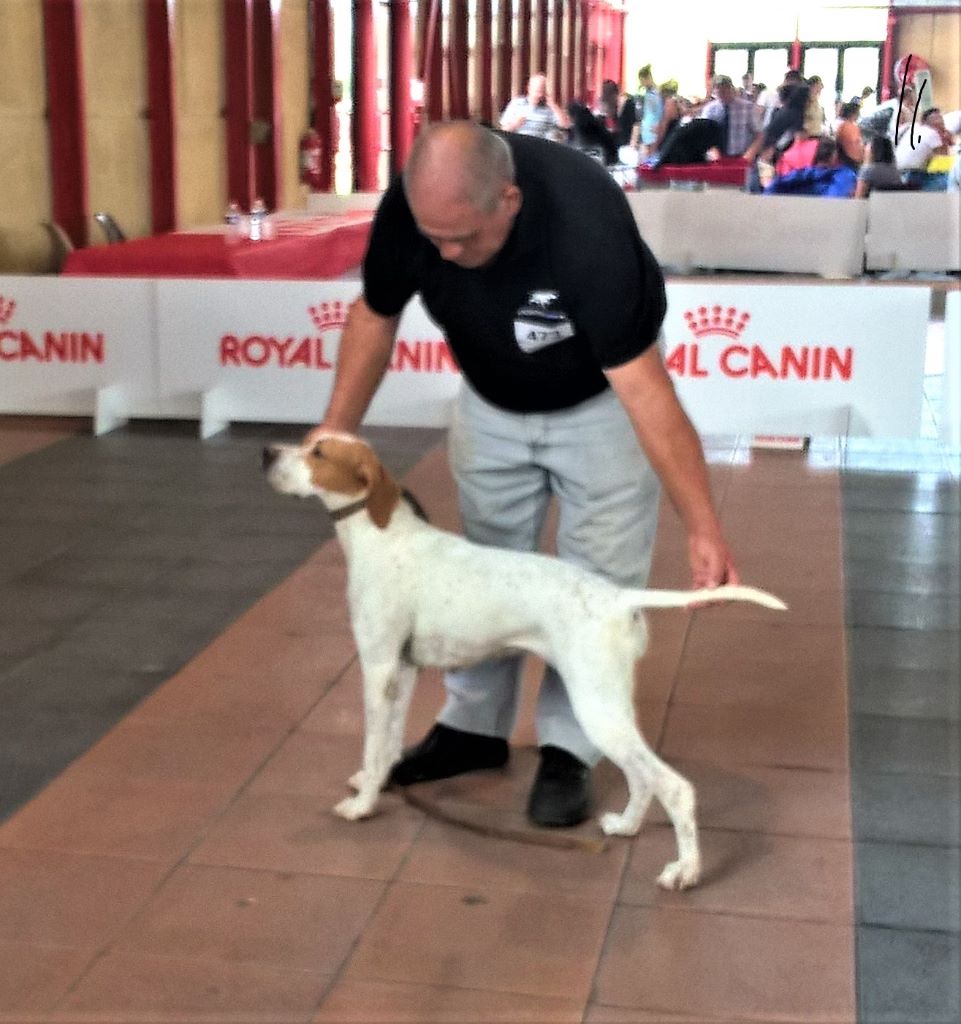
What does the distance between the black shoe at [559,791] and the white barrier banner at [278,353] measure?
4751 mm

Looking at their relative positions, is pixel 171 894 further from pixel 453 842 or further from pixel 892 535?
pixel 892 535

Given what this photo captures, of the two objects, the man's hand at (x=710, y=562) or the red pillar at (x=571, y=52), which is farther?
the red pillar at (x=571, y=52)

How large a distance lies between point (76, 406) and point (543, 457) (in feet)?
18.6

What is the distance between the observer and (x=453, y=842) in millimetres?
3766

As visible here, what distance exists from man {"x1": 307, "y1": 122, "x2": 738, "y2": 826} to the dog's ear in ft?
0.66

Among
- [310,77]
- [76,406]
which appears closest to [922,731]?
[76,406]

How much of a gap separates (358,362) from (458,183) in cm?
82

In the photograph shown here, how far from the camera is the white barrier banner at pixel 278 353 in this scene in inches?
334

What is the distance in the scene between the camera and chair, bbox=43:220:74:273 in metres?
11.5

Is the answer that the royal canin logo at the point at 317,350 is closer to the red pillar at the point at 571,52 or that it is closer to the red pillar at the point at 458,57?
the red pillar at the point at 458,57

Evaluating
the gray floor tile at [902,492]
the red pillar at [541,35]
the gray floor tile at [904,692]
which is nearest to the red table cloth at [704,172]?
the red pillar at [541,35]

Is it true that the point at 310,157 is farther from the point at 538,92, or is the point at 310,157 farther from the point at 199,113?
the point at 538,92

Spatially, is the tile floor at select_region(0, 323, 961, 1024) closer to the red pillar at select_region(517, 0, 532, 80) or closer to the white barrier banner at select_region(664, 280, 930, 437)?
the white barrier banner at select_region(664, 280, 930, 437)

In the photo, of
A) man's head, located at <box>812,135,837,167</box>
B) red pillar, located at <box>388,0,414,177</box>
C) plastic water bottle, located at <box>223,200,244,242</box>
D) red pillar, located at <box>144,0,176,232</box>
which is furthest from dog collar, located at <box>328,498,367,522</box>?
red pillar, located at <box>388,0,414,177</box>
